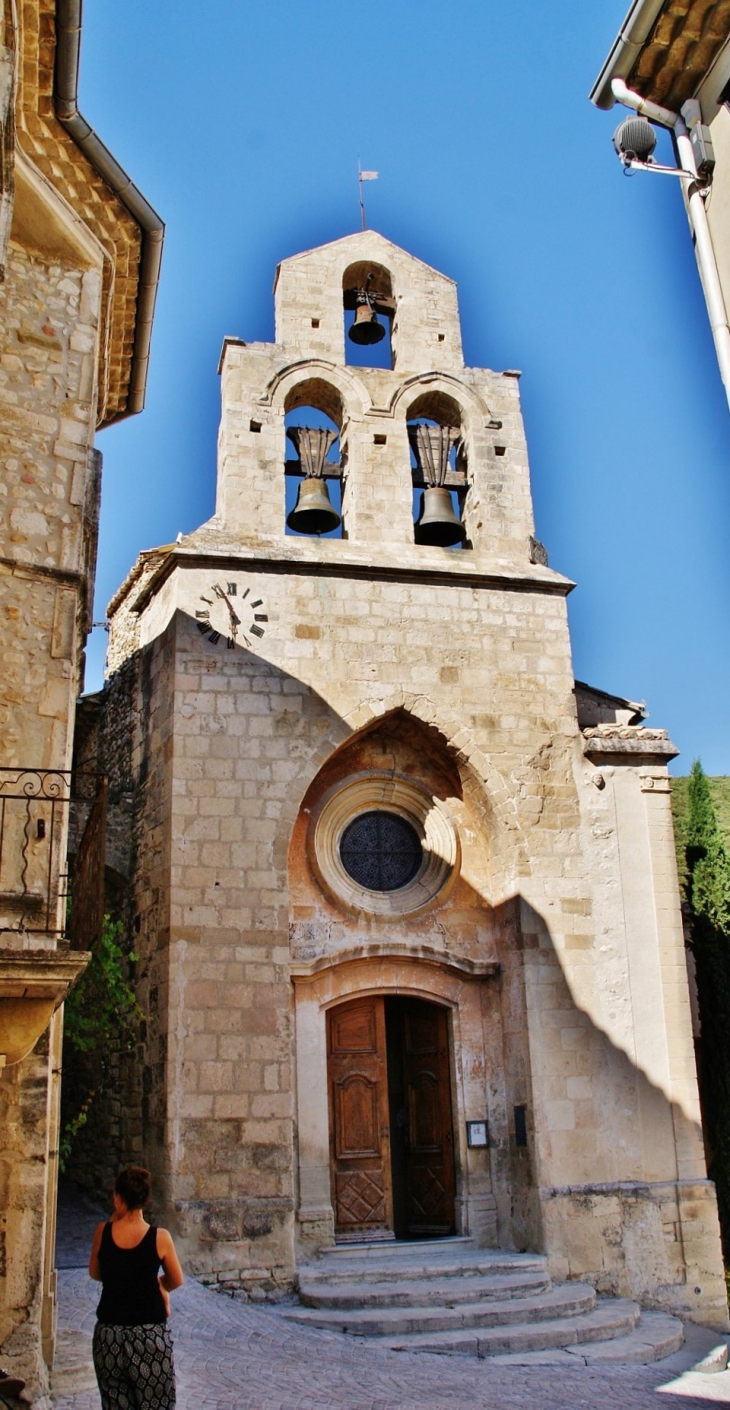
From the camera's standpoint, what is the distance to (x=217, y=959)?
9.59 metres

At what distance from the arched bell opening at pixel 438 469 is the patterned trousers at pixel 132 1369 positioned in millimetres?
8679

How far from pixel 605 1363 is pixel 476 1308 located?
1.04m

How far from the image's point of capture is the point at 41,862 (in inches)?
236

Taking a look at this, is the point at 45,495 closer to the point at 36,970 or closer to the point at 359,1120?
the point at 36,970

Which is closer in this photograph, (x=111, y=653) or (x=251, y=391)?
(x=251, y=391)

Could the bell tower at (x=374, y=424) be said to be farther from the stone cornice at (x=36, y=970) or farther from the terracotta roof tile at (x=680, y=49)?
the stone cornice at (x=36, y=970)

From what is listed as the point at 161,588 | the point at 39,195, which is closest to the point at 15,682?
the point at 39,195

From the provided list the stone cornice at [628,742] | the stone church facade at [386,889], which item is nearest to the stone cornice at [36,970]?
the stone church facade at [386,889]

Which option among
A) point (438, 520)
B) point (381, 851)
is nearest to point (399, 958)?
point (381, 851)

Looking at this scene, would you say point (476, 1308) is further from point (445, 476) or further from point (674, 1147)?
point (445, 476)

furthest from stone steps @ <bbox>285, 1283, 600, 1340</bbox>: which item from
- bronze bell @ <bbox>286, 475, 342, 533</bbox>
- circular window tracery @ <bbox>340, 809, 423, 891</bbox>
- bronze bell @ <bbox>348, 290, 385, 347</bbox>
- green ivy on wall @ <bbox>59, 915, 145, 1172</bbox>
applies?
bronze bell @ <bbox>348, 290, 385, 347</bbox>

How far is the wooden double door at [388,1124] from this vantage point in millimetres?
10281

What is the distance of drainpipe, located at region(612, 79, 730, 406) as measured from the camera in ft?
20.1

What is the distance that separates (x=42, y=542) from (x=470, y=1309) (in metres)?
6.44
